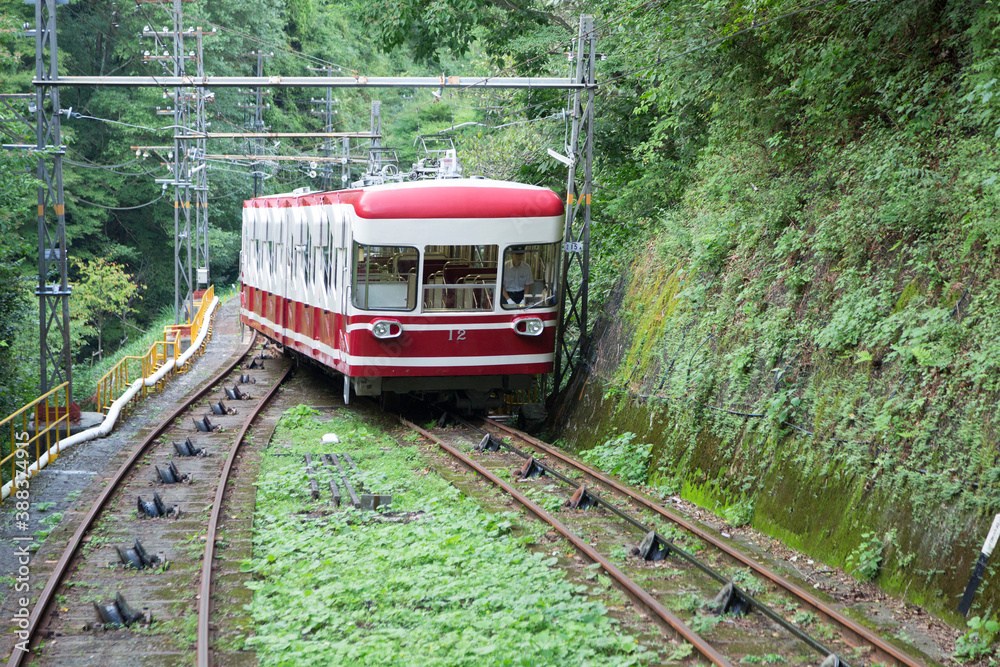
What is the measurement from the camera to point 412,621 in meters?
6.68

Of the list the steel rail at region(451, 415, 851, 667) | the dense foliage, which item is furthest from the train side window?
the dense foliage

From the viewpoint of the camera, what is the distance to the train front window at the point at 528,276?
527 inches

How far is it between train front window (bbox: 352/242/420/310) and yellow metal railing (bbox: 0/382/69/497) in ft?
13.6

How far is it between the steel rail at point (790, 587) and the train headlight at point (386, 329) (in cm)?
333

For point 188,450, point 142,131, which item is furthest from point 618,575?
point 142,131

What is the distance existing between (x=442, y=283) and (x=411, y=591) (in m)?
6.71

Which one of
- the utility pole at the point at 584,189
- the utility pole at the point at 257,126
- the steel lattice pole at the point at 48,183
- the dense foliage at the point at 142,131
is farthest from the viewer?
the utility pole at the point at 257,126

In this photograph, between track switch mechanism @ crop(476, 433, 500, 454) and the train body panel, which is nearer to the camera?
track switch mechanism @ crop(476, 433, 500, 454)

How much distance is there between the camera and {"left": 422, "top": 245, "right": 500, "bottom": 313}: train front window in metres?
13.2

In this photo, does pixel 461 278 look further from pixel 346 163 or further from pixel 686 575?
pixel 346 163

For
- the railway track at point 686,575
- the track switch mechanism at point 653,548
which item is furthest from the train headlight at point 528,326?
the track switch mechanism at point 653,548

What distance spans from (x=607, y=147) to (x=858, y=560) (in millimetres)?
12644

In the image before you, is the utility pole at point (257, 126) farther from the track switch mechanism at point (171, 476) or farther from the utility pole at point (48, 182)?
the track switch mechanism at point (171, 476)

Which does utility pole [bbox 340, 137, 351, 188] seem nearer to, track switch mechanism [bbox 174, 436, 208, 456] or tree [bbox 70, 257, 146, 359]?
tree [bbox 70, 257, 146, 359]
